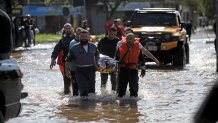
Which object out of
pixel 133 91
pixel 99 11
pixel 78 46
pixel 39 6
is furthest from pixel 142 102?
pixel 99 11

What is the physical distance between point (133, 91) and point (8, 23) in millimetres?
5389

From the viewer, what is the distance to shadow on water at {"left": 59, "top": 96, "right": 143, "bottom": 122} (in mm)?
10914

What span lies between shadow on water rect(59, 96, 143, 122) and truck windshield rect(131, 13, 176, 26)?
912 cm

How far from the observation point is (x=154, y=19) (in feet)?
73.8

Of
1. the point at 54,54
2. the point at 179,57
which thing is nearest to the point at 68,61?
the point at 54,54

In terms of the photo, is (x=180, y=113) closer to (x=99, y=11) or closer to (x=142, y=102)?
(x=142, y=102)

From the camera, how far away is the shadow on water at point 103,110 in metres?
10.9

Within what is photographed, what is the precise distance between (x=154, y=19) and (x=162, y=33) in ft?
3.15

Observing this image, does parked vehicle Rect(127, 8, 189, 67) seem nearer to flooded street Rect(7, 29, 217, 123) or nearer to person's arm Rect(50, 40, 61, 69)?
flooded street Rect(7, 29, 217, 123)

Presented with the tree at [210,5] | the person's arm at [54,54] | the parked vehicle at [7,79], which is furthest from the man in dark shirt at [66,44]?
the tree at [210,5]

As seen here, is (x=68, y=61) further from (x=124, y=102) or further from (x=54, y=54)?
(x=124, y=102)

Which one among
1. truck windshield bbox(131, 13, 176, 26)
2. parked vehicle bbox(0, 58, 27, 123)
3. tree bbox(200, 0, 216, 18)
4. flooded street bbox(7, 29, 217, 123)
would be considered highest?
parked vehicle bbox(0, 58, 27, 123)

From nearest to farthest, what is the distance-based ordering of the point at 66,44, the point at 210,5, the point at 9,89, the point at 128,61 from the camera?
the point at 9,89
the point at 128,61
the point at 66,44
the point at 210,5

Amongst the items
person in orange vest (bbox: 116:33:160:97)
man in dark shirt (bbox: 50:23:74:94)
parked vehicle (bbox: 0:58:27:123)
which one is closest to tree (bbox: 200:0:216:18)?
man in dark shirt (bbox: 50:23:74:94)
